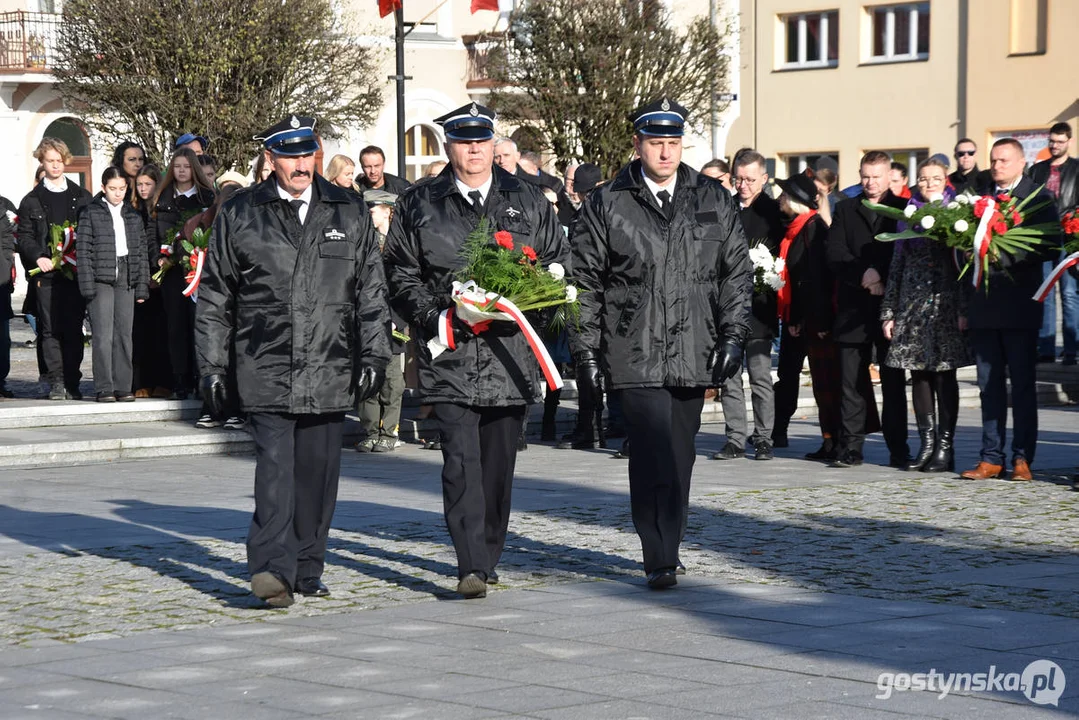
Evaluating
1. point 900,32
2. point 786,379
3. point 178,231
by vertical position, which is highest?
point 900,32

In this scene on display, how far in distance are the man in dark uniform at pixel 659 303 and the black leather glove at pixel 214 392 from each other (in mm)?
1617

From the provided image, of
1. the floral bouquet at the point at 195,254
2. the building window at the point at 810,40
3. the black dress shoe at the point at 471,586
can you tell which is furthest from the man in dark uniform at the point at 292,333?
the building window at the point at 810,40

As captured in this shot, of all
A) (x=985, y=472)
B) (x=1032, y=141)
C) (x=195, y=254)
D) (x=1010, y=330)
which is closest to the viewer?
(x=1010, y=330)

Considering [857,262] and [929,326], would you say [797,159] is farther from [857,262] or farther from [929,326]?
[929,326]

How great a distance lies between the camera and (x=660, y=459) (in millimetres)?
8586

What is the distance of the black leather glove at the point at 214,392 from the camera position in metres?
8.21

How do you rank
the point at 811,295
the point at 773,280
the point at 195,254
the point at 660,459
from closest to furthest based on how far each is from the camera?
the point at 660,459
the point at 811,295
the point at 773,280
the point at 195,254

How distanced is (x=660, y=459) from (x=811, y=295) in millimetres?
4958

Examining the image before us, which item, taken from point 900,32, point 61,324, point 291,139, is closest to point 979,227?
point 291,139

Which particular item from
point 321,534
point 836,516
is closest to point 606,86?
point 836,516

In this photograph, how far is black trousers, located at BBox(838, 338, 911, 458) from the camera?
13.0m

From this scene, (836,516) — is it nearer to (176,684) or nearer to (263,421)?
(263,421)

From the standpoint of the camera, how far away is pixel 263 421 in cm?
828

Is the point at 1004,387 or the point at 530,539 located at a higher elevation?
the point at 1004,387
